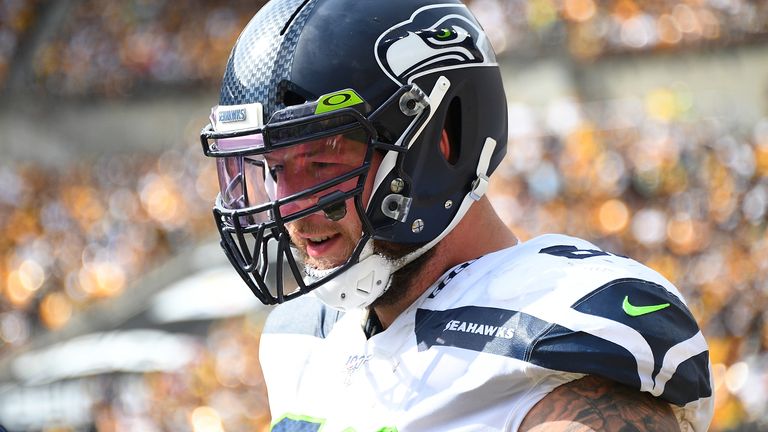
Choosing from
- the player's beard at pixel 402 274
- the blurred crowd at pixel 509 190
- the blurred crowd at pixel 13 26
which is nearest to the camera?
the player's beard at pixel 402 274

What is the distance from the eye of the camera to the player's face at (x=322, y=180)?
151cm

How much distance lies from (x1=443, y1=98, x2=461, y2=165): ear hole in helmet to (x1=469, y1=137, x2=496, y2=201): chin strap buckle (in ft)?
0.14

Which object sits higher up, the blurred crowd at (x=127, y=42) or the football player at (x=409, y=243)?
the blurred crowd at (x=127, y=42)

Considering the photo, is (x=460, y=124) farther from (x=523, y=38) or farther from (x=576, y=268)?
(x=523, y=38)

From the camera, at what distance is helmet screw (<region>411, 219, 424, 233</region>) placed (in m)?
1.57

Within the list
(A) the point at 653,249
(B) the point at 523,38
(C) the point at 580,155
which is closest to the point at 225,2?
(B) the point at 523,38

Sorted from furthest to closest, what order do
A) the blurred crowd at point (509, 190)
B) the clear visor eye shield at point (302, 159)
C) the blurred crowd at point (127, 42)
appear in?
1. the blurred crowd at point (127, 42)
2. the blurred crowd at point (509, 190)
3. the clear visor eye shield at point (302, 159)

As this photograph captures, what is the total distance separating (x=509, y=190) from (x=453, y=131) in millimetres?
5095

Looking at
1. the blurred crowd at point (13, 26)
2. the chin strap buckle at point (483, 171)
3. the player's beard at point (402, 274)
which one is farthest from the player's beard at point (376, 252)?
the blurred crowd at point (13, 26)

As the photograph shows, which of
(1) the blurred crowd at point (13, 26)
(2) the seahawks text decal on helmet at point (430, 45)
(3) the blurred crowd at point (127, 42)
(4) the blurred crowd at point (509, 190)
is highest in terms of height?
(1) the blurred crowd at point (13, 26)

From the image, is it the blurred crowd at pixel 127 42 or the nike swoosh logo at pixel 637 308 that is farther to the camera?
the blurred crowd at pixel 127 42

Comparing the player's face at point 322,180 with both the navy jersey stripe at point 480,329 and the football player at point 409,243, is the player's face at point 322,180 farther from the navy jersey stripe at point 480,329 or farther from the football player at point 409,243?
the navy jersey stripe at point 480,329

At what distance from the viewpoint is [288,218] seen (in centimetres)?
147

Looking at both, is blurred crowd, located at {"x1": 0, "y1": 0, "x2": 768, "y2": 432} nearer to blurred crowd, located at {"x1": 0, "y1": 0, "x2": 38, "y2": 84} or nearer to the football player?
blurred crowd, located at {"x1": 0, "y1": 0, "x2": 38, "y2": 84}
